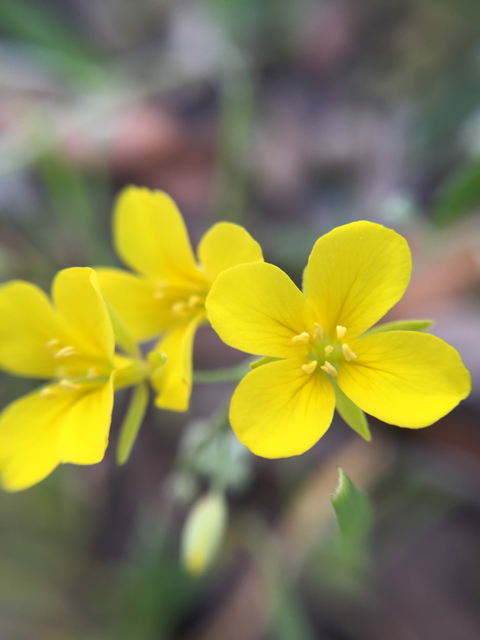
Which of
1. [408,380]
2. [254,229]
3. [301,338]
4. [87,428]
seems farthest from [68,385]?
[254,229]

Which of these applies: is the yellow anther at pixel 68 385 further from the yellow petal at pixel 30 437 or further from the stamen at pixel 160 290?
the stamen at pixel 160 290

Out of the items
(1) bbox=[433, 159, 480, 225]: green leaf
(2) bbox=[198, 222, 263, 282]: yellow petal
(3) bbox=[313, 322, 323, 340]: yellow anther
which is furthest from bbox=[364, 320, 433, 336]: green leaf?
(1) bbox=[433, 159, 480, 225]: green leaf

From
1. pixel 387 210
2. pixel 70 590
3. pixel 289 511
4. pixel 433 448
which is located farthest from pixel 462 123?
pixel 70 590

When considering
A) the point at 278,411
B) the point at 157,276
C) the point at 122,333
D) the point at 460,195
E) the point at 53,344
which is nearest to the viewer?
the point at 278,411

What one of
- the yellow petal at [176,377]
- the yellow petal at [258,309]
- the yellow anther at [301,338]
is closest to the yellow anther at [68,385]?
the yellow petal at [176,377]

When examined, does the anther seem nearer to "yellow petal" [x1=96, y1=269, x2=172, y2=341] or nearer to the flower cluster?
the flower cluster

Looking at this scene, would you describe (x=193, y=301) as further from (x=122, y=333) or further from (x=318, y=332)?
(x=318, y=332)
